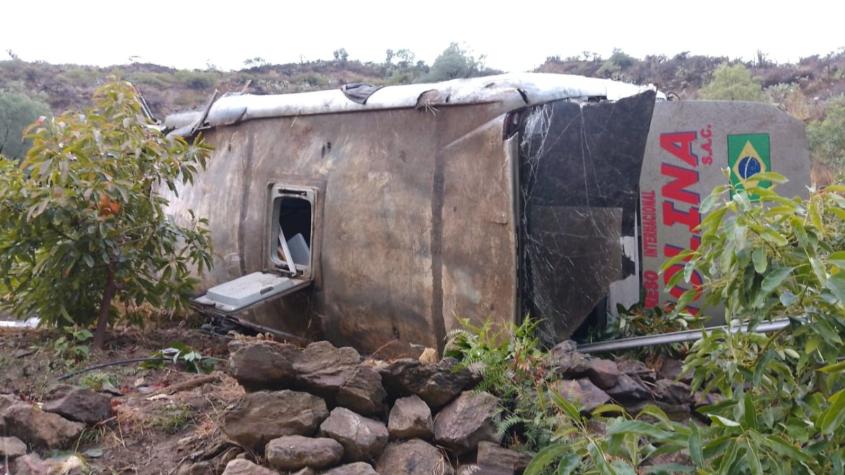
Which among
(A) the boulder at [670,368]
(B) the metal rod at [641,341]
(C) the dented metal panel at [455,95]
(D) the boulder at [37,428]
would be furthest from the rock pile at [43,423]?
(A) the boulder at [670,368]

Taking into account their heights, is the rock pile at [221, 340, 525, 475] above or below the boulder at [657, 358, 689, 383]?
above

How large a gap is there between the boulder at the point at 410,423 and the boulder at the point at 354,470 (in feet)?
0.93

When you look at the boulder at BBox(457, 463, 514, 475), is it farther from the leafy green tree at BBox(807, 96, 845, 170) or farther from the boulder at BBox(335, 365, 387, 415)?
the leafy green tree at BBox(807, 96, 845, 170)

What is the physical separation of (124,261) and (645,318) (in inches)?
139

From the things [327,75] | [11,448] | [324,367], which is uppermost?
[327,75]

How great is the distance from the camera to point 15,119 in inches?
672

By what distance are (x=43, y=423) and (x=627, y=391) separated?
2745 mm

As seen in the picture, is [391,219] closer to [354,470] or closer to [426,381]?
[426,381]

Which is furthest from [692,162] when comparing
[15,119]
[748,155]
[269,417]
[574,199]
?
[15,119]

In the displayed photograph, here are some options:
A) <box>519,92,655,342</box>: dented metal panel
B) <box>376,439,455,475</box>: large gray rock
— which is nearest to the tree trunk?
<box>519,92,655,342</box>: dented metal panel

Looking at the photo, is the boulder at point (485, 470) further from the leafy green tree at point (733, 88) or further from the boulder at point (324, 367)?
the leafy green tree at point (733, 88)

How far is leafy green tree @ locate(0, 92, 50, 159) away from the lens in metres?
16.4

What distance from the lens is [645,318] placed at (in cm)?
508

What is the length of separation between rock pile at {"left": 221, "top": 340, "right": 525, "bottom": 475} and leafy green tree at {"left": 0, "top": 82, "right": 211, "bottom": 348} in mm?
2206
